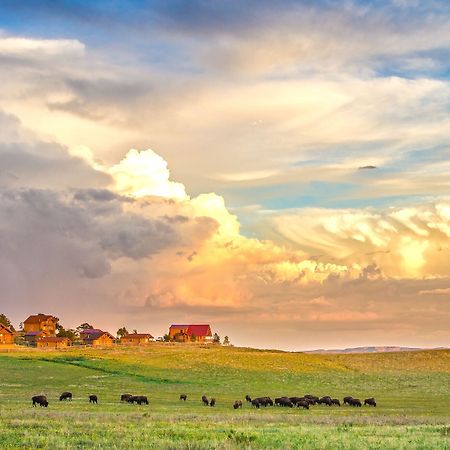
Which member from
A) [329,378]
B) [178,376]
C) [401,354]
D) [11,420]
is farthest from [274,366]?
[11,420]

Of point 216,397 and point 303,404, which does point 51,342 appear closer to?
point 216,397

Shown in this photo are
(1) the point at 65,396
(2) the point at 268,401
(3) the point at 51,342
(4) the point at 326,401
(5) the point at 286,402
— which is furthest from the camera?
(3) the point at 51,342

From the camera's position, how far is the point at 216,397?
7250 centimetres

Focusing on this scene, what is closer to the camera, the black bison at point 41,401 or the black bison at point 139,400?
the black bison at point 41,401

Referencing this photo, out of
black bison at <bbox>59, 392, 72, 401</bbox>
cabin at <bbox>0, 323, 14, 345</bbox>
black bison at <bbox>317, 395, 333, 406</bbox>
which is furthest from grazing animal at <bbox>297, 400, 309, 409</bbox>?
cabin at <bbox>0, 323, 14, 345</bbox>

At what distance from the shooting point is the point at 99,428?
34156 mm

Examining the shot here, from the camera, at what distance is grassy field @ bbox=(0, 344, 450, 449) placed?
30.9 metres

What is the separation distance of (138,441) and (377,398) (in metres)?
52.0

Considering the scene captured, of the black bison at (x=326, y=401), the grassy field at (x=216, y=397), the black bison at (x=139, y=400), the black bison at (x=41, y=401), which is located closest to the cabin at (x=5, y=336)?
the grassy field at (x=216, y=397)

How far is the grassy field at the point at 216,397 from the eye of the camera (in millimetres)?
30859

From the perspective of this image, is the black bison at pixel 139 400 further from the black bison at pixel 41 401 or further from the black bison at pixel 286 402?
the black bison at pixel 286 402

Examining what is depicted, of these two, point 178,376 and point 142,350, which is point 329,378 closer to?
point 178,376

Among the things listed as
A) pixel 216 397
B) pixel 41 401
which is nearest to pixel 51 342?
pixel 216 397

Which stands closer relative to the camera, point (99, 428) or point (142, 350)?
point (99, 428)
